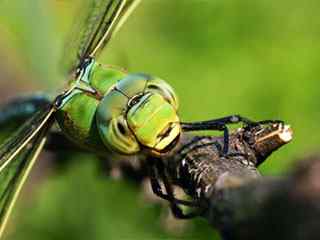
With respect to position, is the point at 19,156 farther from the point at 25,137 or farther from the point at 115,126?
the point at 115,126

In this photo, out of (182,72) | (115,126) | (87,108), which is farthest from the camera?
(182,72)

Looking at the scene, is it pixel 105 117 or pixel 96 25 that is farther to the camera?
pixel 96 25

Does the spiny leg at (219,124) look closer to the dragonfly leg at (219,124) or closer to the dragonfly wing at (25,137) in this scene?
the dragonfly leg at (219,124)

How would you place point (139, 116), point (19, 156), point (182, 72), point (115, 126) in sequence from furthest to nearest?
A: point (182, 72) → point (19, 156) → point (115, 126) → point (139, 116)

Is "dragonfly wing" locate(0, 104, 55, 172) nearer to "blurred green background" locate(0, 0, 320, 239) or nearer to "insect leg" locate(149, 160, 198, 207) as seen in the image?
"insect leg" locate(149, 160, 198, 207)

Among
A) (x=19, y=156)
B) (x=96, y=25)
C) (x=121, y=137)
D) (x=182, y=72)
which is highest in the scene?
(x=96, y=25)

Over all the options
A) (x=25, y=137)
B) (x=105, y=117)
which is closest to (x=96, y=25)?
(x=25, y=137)

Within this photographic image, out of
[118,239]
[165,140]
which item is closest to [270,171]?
[118,239]
